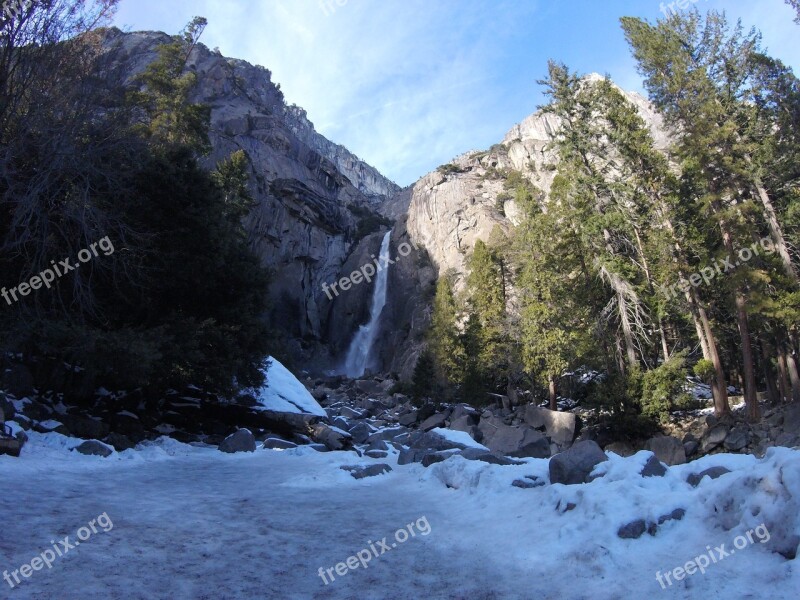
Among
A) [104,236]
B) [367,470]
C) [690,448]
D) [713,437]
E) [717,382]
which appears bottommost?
[690,448]

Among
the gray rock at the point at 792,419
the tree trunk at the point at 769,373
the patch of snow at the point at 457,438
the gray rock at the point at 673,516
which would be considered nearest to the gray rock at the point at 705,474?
the gray rock at the point at 673,516

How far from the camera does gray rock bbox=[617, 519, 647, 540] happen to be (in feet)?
14.2

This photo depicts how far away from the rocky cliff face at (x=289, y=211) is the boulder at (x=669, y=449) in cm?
3686

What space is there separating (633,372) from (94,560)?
1929 cm

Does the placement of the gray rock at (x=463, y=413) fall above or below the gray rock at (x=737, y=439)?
above

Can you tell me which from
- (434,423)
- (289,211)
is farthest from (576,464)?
(289,211)

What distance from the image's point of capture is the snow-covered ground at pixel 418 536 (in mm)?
3553

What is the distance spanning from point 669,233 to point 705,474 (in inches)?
644

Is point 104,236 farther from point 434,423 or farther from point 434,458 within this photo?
point 434,423

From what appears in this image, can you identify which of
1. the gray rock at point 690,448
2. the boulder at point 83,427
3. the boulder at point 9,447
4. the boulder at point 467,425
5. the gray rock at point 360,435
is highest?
the boulder at point 83,427

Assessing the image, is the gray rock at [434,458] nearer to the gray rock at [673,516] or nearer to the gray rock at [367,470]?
the gray rock at [367,470]

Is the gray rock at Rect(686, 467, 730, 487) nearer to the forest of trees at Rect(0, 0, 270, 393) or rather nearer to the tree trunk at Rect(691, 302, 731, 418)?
the forest of trees at Rect(0, 0, 270, 393)

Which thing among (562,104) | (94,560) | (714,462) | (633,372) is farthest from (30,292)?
(562,104)

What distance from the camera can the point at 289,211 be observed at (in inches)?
2228
